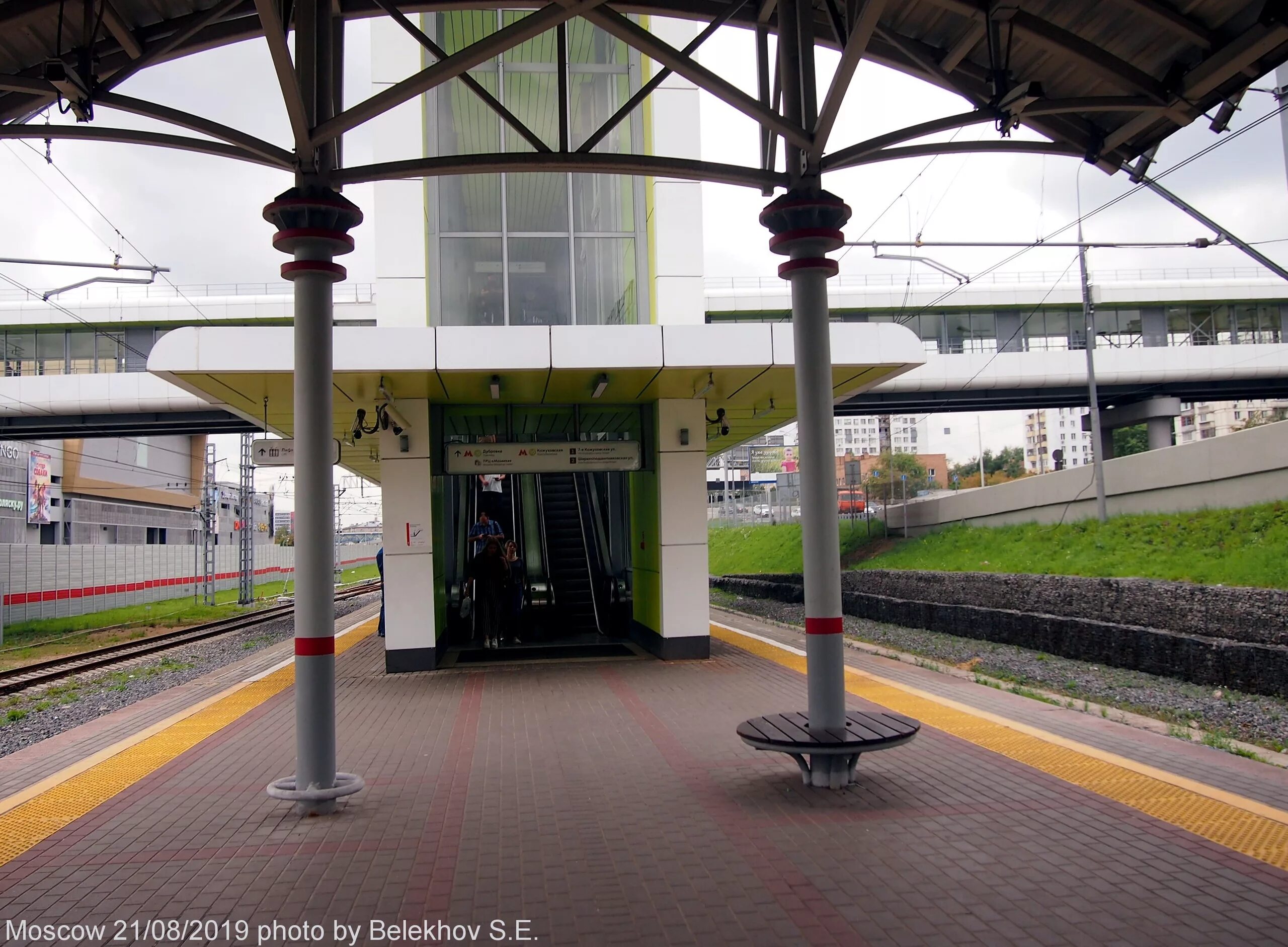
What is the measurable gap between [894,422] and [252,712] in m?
129

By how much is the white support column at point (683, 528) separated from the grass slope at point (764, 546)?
16.8 metres

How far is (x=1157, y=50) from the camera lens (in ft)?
22.1

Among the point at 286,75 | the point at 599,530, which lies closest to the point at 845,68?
the point at 286,75

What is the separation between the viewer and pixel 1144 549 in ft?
56.5

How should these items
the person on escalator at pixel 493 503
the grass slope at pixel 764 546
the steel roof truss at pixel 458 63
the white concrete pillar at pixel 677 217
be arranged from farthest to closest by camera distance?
the grass slope at pixel 764 546 < the person on escalator at pixel 493 503 < the white concrete pillar at pixel 677 217 < the steel roof truss at pixel 458 63

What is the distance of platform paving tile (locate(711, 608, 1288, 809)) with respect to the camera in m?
6.48

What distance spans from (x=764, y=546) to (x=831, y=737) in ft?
113

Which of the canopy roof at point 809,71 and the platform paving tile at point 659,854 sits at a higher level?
the canopy roof at point 809,71

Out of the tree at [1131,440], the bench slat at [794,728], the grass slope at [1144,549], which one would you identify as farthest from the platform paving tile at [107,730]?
the tree at [1131,440]

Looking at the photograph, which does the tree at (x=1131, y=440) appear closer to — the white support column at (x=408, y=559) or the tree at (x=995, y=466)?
the tree at (x=995, y=466)

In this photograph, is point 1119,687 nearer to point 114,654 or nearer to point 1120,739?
point 1120,739

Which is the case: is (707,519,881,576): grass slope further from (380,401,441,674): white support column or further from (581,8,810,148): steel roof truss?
(581,8,810,148): steel roof truss

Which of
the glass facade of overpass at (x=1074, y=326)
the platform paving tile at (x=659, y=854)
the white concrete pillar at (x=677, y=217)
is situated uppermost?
the glass facade of overpass at (x=1074, y=326)

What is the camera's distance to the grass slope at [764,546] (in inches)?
1303
